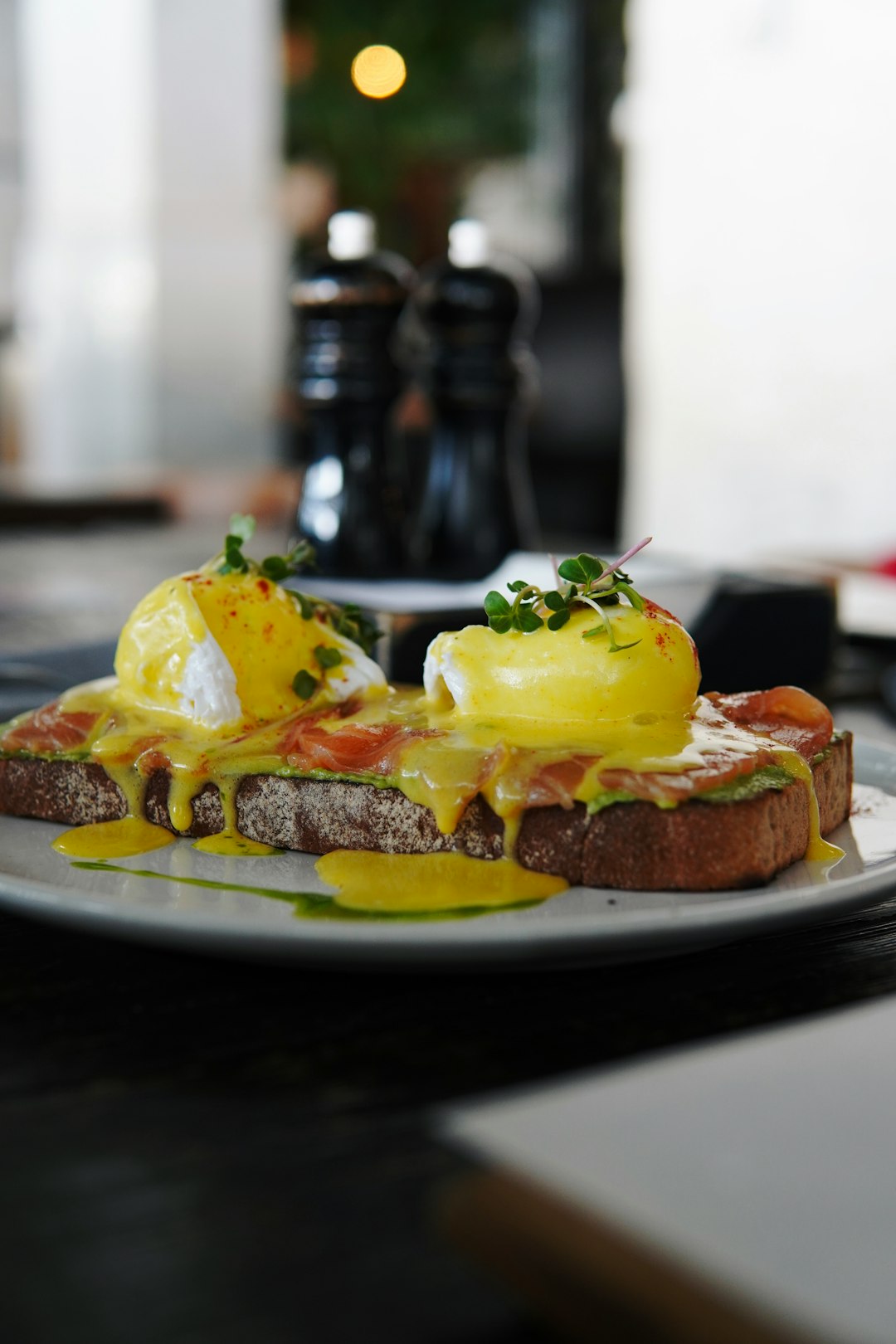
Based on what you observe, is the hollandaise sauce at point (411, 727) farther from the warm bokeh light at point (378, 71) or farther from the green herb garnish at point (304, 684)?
the warm bokeh light at point (378, 71)

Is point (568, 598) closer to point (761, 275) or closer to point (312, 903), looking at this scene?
point (312, 903)

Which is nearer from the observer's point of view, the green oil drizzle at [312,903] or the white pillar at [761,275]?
the green oil drizzle at [312,903]

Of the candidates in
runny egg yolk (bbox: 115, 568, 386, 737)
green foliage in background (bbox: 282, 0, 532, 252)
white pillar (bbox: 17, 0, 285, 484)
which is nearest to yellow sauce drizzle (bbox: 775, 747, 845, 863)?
runny egg yolk (bbox: 115, 568, 386, 737)

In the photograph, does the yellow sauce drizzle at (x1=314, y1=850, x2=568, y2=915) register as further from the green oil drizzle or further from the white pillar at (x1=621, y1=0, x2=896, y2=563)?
the white pillar at (x1=621, y1=0, x2=896, y2=563)

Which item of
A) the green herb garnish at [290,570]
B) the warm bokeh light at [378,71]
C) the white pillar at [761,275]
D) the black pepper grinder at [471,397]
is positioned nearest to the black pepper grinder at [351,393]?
the black pepper grinder at [471,397]

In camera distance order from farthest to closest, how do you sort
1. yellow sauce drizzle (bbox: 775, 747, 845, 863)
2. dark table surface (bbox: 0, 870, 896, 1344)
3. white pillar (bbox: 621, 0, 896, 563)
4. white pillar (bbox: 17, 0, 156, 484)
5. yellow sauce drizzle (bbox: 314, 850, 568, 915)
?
white pillar (bbox: 17, 0, 156, 484) → white pillar (bbox: 621, 0, 896, 563) → yellow sauce drizzle (bbox: 775, 747, 845, 863) → yellow sauce drizzle (bbox: 314, 850, 568, 915) → dark table surface (bbox: 0, 870, 896, 1344)

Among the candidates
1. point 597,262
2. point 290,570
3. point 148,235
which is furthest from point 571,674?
point 597,262

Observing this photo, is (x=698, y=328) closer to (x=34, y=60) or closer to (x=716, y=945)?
(x=34, y=60)
